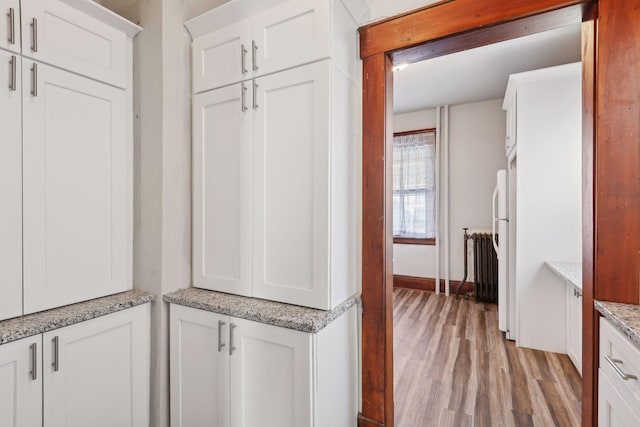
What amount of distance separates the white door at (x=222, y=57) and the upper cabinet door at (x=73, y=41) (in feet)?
1.29

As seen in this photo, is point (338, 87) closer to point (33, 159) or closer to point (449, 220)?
point (33, 159)

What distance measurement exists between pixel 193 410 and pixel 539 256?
288 cm

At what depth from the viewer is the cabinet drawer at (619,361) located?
91 centimetres

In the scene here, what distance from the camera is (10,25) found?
128cm

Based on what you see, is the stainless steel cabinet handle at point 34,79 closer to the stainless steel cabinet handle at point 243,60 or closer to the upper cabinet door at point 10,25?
the upper cabinet door at point 10,25

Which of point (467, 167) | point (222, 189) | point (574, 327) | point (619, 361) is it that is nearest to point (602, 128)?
point (619, 361)

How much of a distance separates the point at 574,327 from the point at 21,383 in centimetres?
350

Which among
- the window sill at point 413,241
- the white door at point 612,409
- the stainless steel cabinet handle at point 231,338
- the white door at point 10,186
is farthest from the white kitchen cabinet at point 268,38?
the window sill at point 413,241

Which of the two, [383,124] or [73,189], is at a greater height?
[383,124]

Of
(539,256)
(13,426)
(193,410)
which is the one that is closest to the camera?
(13,426)

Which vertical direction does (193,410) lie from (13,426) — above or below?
below

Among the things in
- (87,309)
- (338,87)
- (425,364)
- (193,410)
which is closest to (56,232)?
(87,309)

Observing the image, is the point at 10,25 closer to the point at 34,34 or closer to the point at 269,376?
the point at 34,34

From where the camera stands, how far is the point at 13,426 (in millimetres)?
1188
